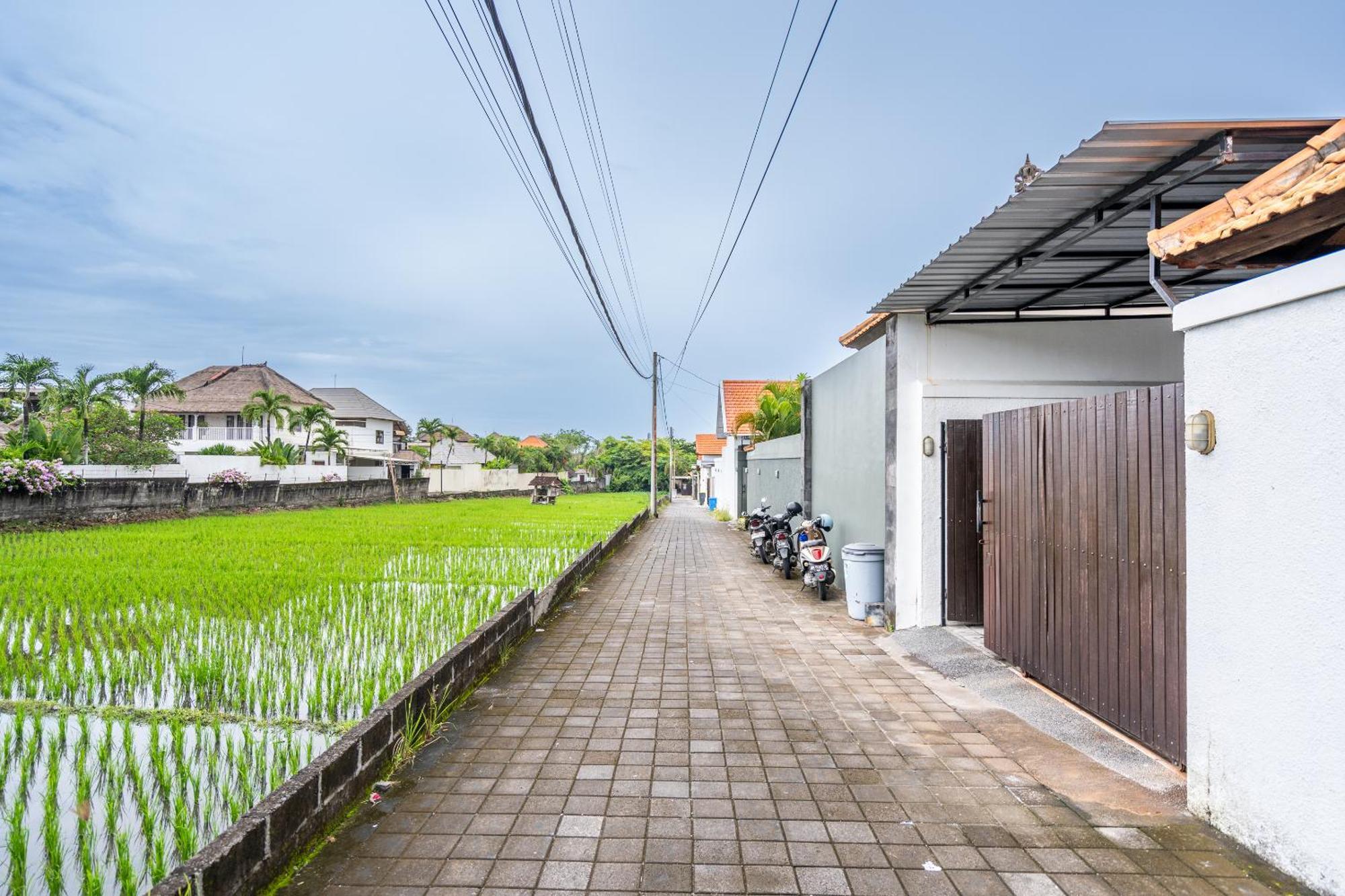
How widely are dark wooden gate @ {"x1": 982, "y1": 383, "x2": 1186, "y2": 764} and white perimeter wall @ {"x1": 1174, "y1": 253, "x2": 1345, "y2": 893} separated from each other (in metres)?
0.34

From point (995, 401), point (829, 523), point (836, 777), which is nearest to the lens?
point (836, 777)

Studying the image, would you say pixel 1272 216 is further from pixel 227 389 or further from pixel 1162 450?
pixel 227 389

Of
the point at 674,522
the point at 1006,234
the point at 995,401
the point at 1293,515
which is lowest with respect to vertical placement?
the point at 674,522

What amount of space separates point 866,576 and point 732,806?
437cm

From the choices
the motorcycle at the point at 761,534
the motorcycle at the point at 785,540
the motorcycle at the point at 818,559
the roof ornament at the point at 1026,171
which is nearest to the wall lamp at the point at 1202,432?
the roof ornament at the point at 1026,171

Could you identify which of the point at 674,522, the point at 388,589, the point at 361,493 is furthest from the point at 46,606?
the point at 361,493

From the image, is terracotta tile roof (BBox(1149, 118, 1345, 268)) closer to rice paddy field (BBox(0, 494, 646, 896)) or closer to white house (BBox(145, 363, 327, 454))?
rice paddy field (BBox(0, 494, 646, 896))

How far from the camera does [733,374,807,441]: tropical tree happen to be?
18453mm

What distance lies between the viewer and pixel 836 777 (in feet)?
11.2

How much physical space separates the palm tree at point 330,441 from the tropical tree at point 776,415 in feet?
87.5

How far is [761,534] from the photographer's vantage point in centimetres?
1225

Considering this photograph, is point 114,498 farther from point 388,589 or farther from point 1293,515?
point 1293,515

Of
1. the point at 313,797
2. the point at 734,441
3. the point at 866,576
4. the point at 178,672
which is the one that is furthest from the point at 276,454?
the point at 313,797

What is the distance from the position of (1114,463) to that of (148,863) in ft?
15.1
